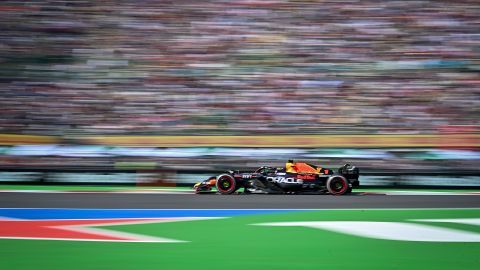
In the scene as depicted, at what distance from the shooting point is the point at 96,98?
18875 mm

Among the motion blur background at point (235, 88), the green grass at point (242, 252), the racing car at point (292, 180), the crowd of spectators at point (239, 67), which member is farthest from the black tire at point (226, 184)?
the crowd of spectators at point (239, 67)


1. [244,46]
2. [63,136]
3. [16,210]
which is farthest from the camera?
[244,46]

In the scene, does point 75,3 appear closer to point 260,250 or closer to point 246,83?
point 246,83

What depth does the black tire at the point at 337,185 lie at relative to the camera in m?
12.9

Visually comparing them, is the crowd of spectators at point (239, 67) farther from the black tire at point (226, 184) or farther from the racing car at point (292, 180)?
the black tire at point (226, 184)

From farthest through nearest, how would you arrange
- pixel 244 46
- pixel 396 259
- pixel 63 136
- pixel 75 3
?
pixel 75 3, pixel 244 46, pixel 63 136, pixel 396 259

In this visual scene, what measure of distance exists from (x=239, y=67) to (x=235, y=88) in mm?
870

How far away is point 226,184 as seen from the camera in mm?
13156

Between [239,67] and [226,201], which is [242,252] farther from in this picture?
[239,67]

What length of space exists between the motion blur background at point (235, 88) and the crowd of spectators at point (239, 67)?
0.14 ft

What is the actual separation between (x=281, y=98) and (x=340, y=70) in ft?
6.44

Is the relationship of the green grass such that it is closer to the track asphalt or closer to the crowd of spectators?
the track asphalt

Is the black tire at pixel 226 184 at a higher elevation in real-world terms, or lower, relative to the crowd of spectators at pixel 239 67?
lower

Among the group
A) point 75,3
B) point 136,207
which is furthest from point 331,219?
point 75,3
